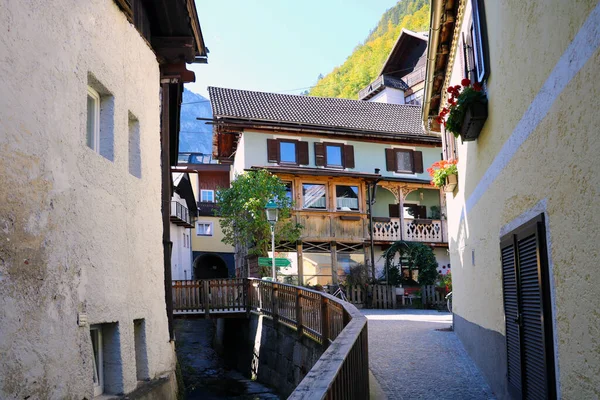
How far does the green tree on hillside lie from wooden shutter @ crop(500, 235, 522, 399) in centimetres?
6839

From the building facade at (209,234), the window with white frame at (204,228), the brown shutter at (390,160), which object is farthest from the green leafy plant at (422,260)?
the window with white frame at (204,228)

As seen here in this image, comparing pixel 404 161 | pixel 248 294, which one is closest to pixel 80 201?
pixel 248 294

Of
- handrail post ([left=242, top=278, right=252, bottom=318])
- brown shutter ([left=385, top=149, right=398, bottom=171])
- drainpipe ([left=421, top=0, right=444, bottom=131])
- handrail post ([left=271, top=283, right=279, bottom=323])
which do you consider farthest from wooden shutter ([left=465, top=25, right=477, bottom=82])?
brown shutter ([left=385, top=149, right=398, bottom=171])

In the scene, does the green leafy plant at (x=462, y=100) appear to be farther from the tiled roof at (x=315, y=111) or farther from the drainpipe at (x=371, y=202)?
the drainpipe at (x=371, y=202)

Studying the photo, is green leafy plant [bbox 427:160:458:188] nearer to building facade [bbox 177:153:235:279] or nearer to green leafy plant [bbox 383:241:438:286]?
green leafy plant [bbox 383:241:438:286]

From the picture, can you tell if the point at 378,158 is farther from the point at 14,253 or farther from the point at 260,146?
the point at 14,253

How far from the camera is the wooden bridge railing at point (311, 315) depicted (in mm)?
3938

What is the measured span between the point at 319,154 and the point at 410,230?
5.89 meters

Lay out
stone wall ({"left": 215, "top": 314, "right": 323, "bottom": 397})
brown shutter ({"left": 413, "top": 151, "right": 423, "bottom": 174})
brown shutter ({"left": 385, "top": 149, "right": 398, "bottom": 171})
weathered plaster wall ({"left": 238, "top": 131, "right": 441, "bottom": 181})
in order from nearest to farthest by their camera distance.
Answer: stone wall ({"left": 215, "top": 314, "right": 323, "bottom": 397}) < weathered plaster wall ({"left": 238, "top": 131, "right": 441, "bottom": 181}) < brown shutter ({"left": 385, "top": 149, "right": 398, "bottom": 171}) < brown shutter ({"left": 413, "top": 151, "right": 423, "bottom": 174})

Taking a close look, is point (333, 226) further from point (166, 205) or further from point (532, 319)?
point (532, 319)

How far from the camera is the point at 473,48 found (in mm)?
8492

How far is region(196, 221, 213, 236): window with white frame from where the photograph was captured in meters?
47.1

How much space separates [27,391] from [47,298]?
2.71ft

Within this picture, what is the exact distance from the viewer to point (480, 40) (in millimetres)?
7496
